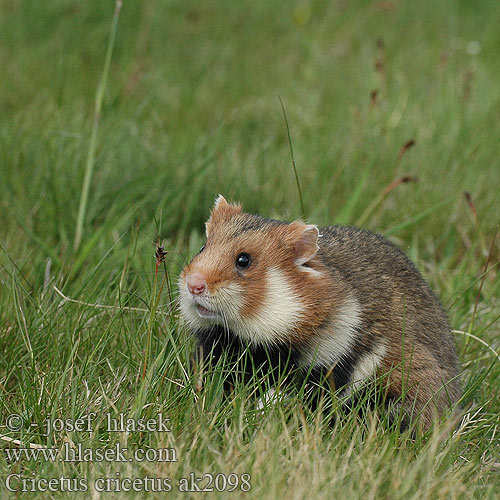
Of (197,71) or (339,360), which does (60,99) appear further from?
(339,360)

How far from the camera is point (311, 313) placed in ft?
10.6

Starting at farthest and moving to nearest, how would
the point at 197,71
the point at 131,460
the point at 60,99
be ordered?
the point at 197,71, the point at 60,99, the point at 131,460

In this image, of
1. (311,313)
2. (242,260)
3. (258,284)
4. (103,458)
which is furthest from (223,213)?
(103,458)

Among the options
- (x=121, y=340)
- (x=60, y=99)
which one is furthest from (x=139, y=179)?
(x=121, y=340)

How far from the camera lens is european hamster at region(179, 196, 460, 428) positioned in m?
3.20

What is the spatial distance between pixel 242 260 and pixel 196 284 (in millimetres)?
263

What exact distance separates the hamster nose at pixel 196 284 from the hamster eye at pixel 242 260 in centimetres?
21

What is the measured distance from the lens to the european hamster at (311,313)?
3.20 metres

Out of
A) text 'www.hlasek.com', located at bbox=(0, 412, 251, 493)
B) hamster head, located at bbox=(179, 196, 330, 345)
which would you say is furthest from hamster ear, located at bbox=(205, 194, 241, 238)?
text 'www.hlasek.com', located at bbox=(0, 412, 251, 493)

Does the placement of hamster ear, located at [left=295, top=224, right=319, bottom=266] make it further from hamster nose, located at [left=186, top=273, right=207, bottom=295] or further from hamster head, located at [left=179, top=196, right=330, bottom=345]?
hamster nose, located at [left=186, top=273, right=207, bottom=295]

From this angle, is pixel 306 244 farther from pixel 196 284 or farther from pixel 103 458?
pixel 103 458

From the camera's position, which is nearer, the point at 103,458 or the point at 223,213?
the point at 103,458

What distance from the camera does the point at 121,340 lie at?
11.6 ft

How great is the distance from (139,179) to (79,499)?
2.75 m
